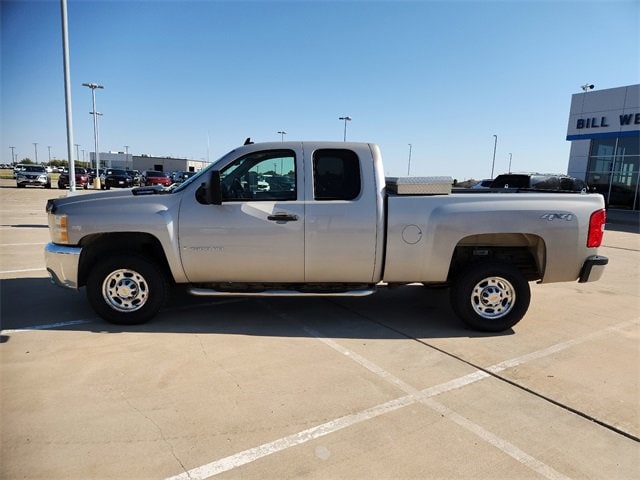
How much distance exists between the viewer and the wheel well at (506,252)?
4910 mm

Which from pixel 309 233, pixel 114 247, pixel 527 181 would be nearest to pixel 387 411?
pixel 309 233

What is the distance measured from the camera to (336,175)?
4816mm

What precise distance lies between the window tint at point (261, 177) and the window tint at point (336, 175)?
26 cm

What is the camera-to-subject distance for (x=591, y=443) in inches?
116

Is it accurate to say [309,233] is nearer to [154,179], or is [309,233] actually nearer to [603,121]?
[603,121]

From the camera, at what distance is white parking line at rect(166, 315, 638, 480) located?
2613 millimetres

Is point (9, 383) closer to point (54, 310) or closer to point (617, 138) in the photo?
point (54, 310)

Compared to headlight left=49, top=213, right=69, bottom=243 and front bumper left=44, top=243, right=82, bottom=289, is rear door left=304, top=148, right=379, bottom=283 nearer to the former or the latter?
front bumper left=44, top=243, right=82, bottom=289

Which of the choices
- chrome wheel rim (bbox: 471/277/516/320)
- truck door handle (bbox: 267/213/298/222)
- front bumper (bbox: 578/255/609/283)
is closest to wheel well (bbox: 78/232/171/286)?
truck door handle (bbox: 267/213/298/222)

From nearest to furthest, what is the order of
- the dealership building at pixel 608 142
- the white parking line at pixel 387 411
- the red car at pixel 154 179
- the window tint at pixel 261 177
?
the white parking line at pixel 387 411 < the window tint at pixel 261 177 < the dealership building at pixel 608 142 < the red car at pixel 154 179

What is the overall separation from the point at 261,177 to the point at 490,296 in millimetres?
2867

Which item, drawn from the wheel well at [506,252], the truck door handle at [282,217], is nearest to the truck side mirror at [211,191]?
the truck door handle at [282,217]

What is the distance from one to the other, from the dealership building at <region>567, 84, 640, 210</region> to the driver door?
92.8 ft

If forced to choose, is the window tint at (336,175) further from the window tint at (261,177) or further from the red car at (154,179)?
the red car at (154,179)
